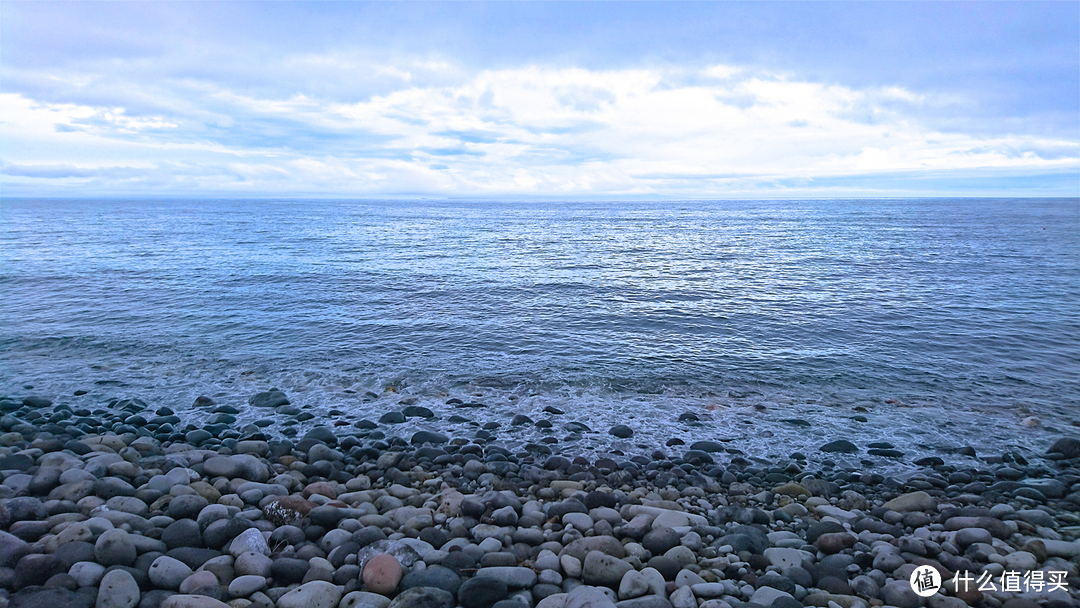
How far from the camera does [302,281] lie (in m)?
28.2

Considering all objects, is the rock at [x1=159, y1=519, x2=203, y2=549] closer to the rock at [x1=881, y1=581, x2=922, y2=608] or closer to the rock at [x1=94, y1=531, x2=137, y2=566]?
the rock at [x1=94, y1=531, x2=137, y2=566]

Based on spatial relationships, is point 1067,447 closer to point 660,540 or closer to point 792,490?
point 792,490

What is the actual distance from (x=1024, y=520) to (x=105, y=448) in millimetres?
13962

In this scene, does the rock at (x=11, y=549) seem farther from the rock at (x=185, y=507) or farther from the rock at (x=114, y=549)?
the rock at (x=185, y=507)

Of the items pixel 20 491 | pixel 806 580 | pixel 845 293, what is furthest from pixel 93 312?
pixel 845 293

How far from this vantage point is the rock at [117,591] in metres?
5.33

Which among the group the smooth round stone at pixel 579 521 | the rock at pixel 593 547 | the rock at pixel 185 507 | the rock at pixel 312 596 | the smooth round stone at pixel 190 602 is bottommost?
the smooth round stone at pixel 579 521

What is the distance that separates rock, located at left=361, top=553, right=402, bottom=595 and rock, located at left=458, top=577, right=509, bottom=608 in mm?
718

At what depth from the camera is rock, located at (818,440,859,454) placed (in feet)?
34.3

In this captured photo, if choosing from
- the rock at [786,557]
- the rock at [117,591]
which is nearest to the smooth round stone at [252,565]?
the rock at [117,591]

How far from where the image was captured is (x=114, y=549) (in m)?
5.98

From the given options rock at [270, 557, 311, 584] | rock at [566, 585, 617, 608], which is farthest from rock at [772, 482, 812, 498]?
rock at [270, 557, 311, 584]

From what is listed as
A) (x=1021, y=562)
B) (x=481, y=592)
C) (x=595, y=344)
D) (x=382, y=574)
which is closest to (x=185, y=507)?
(x=382, y=574)

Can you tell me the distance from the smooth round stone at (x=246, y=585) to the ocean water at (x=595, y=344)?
5.69 metres
